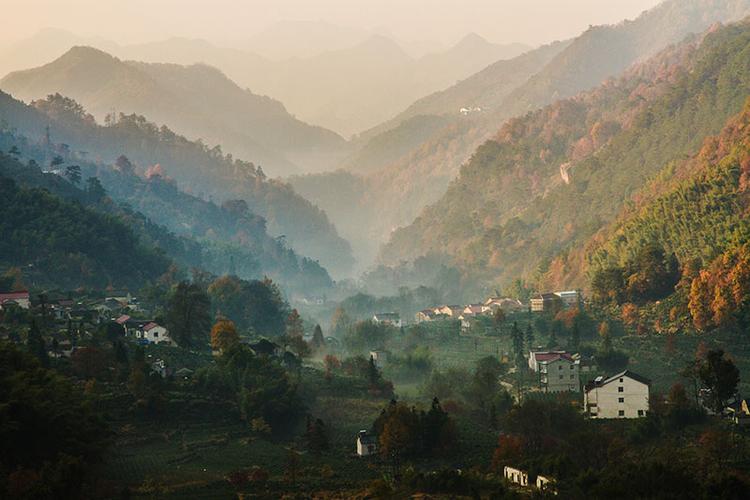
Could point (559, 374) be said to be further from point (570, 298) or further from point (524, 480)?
point (570, 298)

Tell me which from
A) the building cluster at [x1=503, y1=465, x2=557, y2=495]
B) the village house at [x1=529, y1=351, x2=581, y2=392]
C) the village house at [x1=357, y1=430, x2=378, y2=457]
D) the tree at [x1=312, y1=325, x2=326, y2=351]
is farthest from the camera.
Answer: the tree at [x1=312, y1=325, x2=326, y2=351]

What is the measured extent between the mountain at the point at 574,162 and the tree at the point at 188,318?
122ft

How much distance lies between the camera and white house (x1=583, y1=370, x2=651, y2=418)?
48.1 m

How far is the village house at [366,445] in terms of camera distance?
147 ft

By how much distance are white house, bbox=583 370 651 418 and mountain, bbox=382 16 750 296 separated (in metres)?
46.6

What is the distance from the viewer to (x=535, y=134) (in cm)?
15862

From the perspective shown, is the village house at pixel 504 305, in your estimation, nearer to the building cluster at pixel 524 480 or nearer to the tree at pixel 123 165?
the building cluster at pixel 524 480

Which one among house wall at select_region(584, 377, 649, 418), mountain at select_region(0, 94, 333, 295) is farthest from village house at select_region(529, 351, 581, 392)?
mountain at select_region(0, 94, 333, 295)

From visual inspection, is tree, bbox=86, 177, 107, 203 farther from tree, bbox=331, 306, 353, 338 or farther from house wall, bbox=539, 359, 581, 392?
house wall, bbox=539, 359, 581, 392

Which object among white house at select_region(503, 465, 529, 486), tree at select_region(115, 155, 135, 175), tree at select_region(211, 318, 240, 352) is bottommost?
white house at select_region(503, 465, 529, 486)

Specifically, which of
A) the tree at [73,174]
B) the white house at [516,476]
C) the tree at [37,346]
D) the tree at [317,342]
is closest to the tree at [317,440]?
the white house at [516,476]

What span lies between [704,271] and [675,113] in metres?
57.3

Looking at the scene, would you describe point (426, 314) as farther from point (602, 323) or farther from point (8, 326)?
point (8, 326)

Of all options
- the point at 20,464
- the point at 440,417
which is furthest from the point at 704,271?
the point at 20,464
